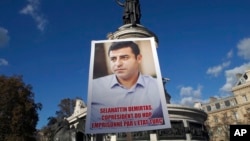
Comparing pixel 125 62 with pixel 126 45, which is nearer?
pixel 125 62

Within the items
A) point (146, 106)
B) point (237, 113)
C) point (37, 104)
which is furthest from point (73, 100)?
point (146, 106)

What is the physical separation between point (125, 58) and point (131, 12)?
1629cm

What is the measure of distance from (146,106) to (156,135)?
25.5 ft

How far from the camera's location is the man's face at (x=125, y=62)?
9.76m

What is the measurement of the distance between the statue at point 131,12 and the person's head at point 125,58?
49.3 feet

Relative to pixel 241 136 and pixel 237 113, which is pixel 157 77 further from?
pixel 237 113

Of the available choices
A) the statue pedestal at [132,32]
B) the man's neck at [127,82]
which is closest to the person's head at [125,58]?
the man's neck at [127,82]

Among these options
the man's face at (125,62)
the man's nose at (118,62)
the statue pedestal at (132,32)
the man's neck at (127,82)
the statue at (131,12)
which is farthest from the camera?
the statue at (131,12)

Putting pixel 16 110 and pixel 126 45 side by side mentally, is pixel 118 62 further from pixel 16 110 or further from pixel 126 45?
pixel 16 110

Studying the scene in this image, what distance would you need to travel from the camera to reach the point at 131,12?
83.7ft

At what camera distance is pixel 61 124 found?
1159cm

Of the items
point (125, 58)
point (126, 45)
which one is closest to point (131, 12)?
point (126, 45)

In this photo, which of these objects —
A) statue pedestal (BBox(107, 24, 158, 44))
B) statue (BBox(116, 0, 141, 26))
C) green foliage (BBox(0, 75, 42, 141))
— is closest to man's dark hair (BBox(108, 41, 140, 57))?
statue pedestal (BBox(107, 24, 158, 44))

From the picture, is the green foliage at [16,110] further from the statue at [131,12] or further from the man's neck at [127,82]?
the man's neck at [127,82]
